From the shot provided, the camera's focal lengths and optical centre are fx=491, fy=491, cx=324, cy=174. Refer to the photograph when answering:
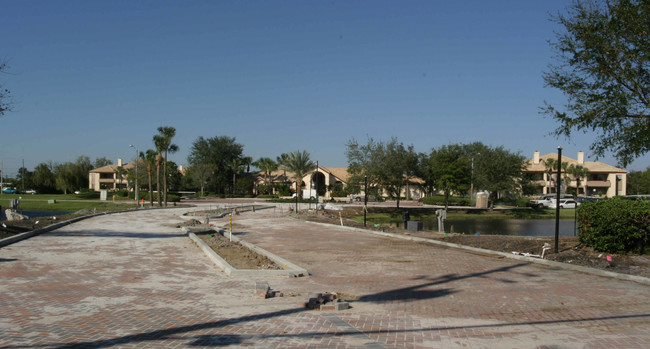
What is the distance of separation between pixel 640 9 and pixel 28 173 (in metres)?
122

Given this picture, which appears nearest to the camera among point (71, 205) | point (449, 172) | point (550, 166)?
point (449, 172)

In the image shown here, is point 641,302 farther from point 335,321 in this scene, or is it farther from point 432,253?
point 432,253

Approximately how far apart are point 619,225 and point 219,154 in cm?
8104

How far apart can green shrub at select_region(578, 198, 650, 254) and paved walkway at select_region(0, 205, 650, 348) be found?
248 cm

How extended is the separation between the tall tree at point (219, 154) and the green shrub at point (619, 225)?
7550cm

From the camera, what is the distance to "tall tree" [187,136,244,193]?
86562 mm

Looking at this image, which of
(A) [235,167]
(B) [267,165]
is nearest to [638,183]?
(B) [267,165]

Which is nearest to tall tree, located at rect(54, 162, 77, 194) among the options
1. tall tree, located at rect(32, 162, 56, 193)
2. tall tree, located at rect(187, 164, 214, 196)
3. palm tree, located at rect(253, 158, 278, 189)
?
tall tree, located at rect(32, 162, 56, 193)

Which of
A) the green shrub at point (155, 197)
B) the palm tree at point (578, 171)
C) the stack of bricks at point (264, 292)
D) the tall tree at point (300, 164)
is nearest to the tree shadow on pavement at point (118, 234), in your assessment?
the stack of bricks at point (264, 292)

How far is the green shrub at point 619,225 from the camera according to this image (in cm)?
1311

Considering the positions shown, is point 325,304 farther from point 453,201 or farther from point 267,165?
point 267,165

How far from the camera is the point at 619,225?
1316 cm

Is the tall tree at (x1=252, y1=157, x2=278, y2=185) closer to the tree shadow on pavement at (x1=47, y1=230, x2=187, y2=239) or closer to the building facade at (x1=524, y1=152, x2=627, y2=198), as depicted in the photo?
the building facade at (x1=524, y1=152, x2=627, y2=198)

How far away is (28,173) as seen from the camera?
110 meters
